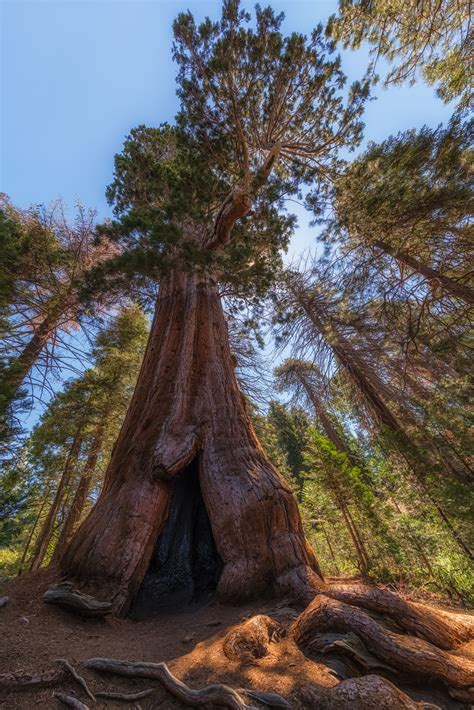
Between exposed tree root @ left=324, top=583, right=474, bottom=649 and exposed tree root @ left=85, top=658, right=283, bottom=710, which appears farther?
exposed tree root @ left=324, top=583, right=474, bottom=649

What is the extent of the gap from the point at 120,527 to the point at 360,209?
21.8ft

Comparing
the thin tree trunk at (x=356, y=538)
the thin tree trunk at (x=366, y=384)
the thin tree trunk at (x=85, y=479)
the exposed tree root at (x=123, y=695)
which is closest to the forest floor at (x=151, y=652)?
the exposed tree root at (x=123, y=695)

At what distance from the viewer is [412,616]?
2.38 m

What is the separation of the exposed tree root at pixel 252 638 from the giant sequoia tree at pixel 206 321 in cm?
59

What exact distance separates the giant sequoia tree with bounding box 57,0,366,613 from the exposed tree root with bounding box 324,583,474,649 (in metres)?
0.43

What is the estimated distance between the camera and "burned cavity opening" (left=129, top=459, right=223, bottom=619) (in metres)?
3.28

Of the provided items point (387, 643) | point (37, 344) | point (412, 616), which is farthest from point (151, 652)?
point (37, 344)

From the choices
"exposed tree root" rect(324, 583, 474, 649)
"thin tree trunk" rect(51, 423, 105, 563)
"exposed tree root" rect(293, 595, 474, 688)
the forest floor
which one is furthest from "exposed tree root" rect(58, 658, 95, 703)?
"thin tree trunk" rect(51, 423, 105, 563)

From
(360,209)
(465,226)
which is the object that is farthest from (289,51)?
(465,226)

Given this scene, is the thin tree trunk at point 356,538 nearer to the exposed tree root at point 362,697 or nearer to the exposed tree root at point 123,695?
the exposed tree root at point 362,697

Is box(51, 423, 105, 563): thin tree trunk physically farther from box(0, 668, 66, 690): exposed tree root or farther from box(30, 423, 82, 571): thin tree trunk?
box(0, 668, 66, 690): exposed tree root

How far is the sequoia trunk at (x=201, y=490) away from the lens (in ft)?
9.93

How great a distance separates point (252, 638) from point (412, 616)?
1.35 meters

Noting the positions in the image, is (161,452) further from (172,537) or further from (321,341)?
(321,341)
